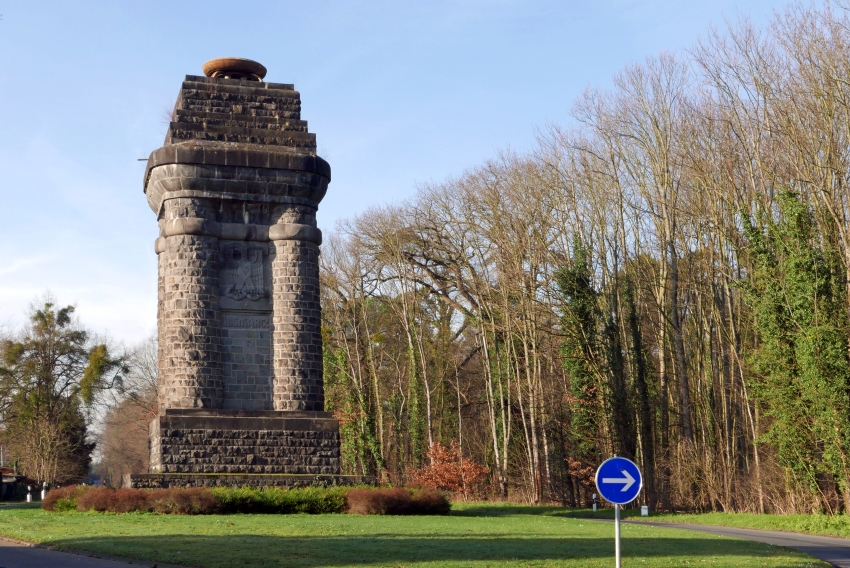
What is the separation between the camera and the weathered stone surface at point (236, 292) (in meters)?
24.4

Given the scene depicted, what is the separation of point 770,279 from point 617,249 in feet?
35.5

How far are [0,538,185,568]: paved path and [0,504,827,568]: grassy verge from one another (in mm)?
407

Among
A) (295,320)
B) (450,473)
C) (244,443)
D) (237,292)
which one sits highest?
(237,292)

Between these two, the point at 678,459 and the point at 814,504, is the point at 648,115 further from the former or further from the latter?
the point at 814,504

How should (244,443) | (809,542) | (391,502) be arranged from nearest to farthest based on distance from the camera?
(809,542) → (391,502) → (244,443)

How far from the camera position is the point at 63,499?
2170cm

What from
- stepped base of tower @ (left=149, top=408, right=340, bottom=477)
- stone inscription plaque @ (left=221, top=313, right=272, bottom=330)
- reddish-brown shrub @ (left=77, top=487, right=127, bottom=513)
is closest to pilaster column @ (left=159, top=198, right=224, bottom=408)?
stone inscription plaque @ (left=221, top=313, right=272, bottom=330)

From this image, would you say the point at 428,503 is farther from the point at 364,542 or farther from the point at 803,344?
the point at 803,344

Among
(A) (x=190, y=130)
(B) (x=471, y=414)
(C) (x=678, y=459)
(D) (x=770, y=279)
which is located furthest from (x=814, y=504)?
(B) (x=471, y=414)

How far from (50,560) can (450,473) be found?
2830 centimetres

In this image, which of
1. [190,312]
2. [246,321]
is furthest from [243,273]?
[190,312]

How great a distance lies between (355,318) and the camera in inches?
1866

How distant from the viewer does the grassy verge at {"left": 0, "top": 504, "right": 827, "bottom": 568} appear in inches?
502

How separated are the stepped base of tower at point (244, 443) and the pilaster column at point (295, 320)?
1.83 ft
